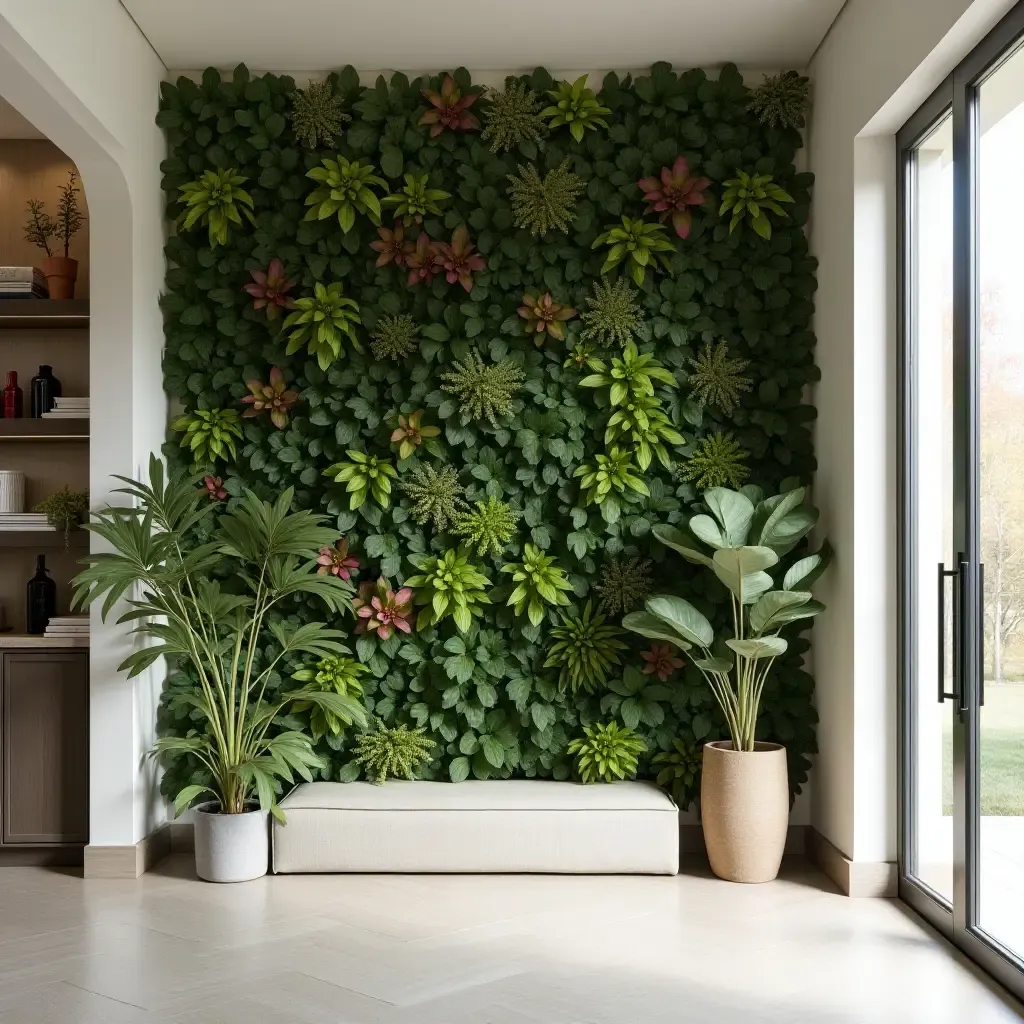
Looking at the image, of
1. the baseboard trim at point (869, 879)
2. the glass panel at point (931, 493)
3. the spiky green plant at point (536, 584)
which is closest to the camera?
the glass panel at point (931, 493)

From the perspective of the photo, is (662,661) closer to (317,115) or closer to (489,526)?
(489,526)

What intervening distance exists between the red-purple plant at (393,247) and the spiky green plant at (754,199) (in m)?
1.28

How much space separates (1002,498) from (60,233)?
3.94 m

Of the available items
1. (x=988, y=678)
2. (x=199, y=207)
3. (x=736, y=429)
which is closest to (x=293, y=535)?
(x=199, y=207)

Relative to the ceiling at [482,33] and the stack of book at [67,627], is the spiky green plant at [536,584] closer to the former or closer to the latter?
the stack of book at [67,627]

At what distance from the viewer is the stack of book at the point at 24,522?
15.4ft

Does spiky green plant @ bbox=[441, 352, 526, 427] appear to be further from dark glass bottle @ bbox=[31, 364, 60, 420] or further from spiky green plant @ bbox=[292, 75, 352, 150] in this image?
dark glass bottle @ bbox=[31, 364, 60, 420]

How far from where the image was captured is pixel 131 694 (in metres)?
4.37

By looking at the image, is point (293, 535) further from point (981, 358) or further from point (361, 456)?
point (981, 358)

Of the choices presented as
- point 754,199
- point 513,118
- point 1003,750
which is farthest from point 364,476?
point 1003,750

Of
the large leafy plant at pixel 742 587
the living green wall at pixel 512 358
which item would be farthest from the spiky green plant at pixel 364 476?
the large leafy plant at pixel 742 587

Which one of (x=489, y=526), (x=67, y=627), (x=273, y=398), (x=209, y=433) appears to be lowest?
(x=67, y=627)

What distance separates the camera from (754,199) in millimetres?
4625

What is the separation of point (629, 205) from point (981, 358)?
5.86 ft
